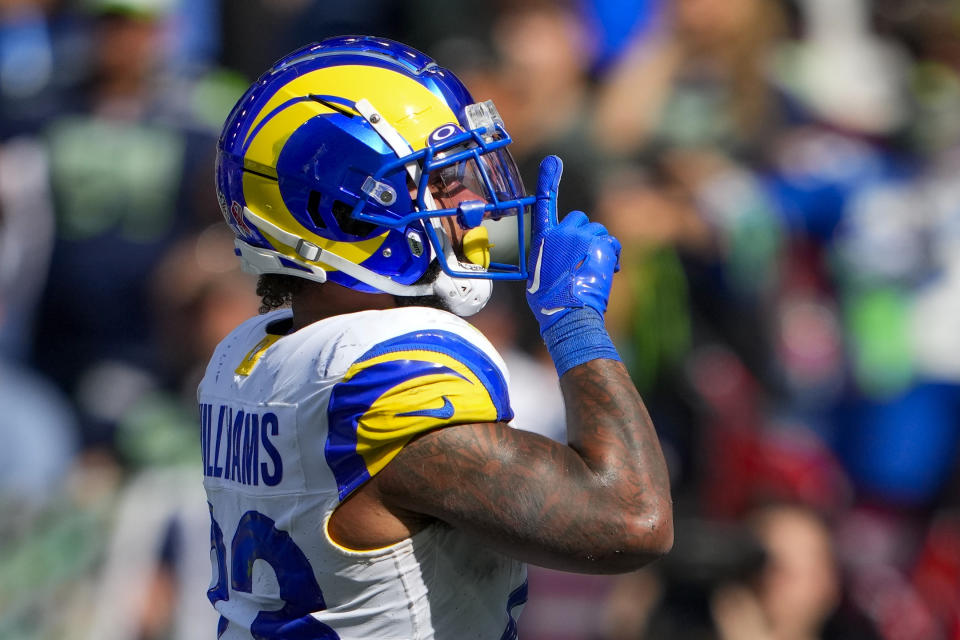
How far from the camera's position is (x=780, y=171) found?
634 centimetres

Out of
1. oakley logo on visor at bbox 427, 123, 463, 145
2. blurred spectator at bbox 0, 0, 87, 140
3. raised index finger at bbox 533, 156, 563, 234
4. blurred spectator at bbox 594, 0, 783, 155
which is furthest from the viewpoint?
blurred spectator at bbox 0, 0, 87, 140

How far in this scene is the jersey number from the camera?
238 cm

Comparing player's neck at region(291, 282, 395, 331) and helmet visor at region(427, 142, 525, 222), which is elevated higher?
helmet visor at region(427, 142, 525, 222)

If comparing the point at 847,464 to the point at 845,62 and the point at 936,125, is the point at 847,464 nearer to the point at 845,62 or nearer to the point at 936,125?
the point at 936,125

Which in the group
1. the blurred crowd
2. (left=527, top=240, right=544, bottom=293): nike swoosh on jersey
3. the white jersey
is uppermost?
(left=527, top=240, right=544, bottom=293): nike swoosh on jersey

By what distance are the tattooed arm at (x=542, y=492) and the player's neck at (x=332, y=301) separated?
412 millimetres

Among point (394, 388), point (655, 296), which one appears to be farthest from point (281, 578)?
point (655, 296)

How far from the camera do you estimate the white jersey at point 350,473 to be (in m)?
2.26

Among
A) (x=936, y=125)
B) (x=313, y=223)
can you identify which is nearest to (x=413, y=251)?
(x=313, y=223)

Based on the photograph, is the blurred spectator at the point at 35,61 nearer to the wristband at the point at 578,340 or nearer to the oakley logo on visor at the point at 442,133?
the oakley logo on visor at the point at 442,133

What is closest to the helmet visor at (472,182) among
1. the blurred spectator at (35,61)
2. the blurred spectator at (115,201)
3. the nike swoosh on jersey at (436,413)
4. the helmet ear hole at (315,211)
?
the helmet ear hole at (315,211)

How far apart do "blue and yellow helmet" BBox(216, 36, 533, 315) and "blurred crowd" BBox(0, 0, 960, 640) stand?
2.56 metres

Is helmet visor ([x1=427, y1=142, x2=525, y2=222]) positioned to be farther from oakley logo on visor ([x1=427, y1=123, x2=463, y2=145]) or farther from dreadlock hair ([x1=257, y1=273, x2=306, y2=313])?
dreadlock hair ([x1=257, y1=273, x2=306, y2=313])

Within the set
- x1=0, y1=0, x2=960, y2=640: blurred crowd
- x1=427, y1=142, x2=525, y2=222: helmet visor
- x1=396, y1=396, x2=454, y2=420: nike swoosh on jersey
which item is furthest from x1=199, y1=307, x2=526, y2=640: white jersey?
x1=0, y1=0, x2=960, y2=640: blurred crowd
